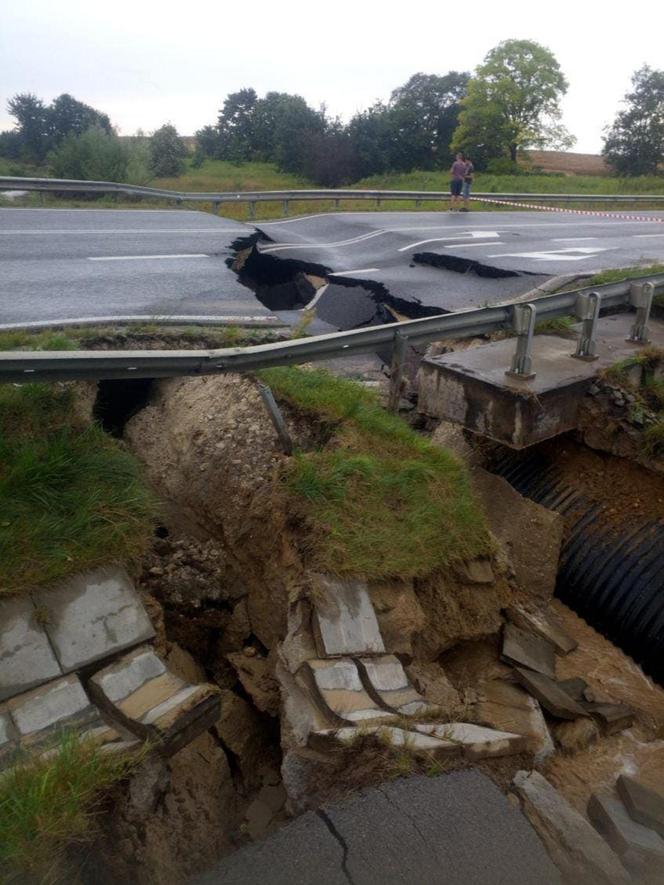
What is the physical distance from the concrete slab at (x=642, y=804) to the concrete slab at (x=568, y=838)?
397 mm

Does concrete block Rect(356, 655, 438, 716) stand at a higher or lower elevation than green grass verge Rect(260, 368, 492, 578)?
lower

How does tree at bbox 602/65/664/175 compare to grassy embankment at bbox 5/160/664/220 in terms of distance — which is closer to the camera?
grassy embankment at bbox 5/160/664/220

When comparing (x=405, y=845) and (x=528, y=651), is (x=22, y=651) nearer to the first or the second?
(x=405, y=845)

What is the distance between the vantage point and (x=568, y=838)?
268 centimetres

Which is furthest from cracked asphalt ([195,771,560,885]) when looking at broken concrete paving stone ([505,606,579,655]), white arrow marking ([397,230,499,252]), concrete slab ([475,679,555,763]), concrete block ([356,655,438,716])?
white arrow marking ([397,230,499,252])

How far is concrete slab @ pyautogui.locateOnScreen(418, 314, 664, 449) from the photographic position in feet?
18.5

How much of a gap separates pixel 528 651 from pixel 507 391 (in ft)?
6.54

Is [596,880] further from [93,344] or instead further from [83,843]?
[93,344]

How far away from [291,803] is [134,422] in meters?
2.75

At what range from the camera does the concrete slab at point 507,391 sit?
5625 mm

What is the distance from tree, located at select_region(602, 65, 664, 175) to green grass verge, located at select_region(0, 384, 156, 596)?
41137 mm

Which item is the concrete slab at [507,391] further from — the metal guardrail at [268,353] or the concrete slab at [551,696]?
the concrete slab at [551,696]

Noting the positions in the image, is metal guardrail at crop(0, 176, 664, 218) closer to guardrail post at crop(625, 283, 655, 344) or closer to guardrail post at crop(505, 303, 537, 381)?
guardrail post at crop(625, 283, 655, 344)

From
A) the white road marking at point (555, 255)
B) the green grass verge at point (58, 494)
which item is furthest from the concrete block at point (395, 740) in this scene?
the white road marking at point (555, 255)
